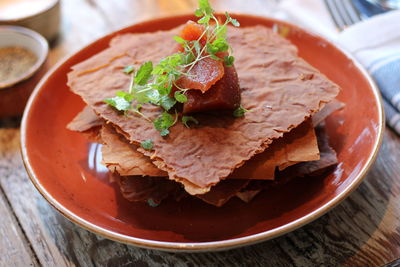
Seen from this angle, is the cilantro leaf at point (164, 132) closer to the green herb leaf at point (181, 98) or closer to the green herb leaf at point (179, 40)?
the green herb leaf at point (181, 98)

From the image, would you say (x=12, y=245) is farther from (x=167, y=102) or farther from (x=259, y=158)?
(x=259, y=158)

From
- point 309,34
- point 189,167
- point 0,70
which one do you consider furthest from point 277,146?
point 0,70

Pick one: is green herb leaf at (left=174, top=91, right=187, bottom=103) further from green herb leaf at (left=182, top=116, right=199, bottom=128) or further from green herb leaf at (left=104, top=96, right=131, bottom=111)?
green herb leaf at (left=104, top=96, right=131, bottom=111)

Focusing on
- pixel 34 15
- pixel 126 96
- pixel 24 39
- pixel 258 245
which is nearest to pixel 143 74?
pixel 126 96

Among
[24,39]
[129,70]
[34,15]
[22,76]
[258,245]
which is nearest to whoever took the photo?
[258,245]

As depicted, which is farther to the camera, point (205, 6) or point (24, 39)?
point (24, 39)

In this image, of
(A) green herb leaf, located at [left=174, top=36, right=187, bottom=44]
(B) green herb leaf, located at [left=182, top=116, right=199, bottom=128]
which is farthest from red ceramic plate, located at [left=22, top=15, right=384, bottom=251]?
(A) green herb leaf, located at [left=174, top=36, right=187, bottom=44]

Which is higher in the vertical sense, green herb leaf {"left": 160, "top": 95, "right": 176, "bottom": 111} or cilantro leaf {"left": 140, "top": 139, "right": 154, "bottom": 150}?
green herb leaf {"left": 160, "top": 95, "right": 176, "bottom": 111}
